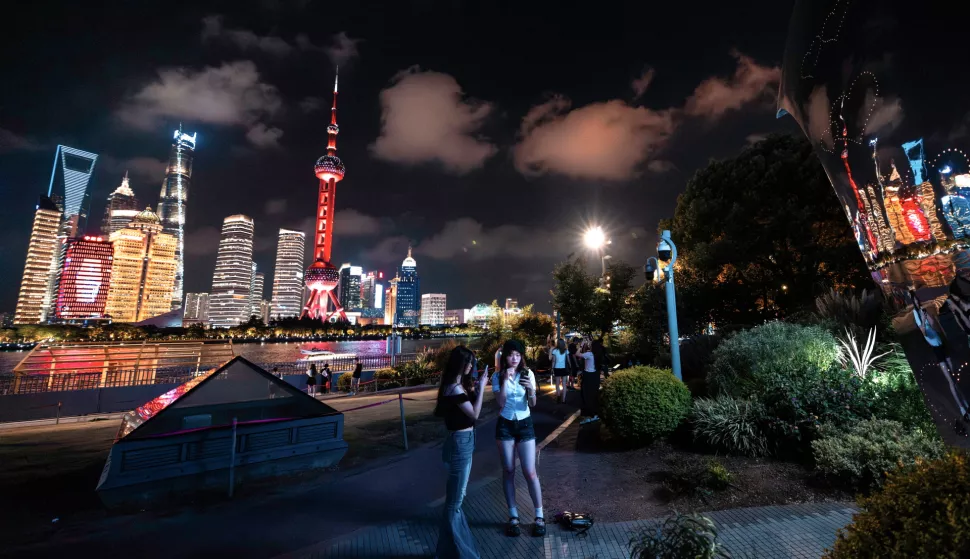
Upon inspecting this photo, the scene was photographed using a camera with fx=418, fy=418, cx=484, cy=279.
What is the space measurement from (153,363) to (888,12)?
1961 centimetres

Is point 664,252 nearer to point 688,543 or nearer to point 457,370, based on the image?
point 457,370

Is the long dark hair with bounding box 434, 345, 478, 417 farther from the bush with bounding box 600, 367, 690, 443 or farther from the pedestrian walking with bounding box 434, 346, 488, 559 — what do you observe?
the bush with bounding box 600, 367, 690, 443

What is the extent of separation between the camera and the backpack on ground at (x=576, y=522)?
3.90 m

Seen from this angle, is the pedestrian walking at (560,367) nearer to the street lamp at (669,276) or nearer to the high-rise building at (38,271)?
the street lamp at (669,276)

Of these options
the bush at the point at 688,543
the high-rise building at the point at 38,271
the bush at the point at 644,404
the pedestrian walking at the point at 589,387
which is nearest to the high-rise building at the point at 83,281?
the high-rise building at the point at 38,271

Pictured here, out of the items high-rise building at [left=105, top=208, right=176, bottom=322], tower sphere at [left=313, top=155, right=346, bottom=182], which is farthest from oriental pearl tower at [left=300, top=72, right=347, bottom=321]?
high-rise building at [left=105, top=208, right=176, bottom=322]

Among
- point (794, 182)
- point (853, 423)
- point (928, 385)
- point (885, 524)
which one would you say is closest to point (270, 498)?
Result: point (885, 524)

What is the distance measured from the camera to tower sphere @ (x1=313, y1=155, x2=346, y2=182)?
393 feet

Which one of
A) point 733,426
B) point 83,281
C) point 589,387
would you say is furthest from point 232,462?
point 83,281

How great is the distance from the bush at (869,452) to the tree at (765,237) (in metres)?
9.42

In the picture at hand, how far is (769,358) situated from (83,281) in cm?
18185

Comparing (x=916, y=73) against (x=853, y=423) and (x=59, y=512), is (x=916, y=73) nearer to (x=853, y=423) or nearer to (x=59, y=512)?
(x=853, y=423)

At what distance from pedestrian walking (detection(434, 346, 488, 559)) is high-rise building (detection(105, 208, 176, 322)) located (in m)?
177

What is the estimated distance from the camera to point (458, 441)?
354 cm
